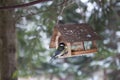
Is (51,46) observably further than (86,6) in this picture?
No

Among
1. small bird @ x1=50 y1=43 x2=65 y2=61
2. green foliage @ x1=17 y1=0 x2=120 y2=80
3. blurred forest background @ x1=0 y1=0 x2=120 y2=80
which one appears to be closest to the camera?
small bird @ x1=50 y1=43 x2=65 y2=61

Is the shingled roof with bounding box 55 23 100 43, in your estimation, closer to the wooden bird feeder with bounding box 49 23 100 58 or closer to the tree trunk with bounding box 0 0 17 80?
the wooden bird feeder with bounding box 49 23 100 58

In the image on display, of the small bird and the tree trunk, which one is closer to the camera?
Answer: the small bird

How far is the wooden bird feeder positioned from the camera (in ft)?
7.12

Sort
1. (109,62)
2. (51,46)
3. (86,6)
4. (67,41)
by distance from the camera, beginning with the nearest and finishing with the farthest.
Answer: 1. (67,41)
2. (51,46)
3. (86,6)
4. (109,62)

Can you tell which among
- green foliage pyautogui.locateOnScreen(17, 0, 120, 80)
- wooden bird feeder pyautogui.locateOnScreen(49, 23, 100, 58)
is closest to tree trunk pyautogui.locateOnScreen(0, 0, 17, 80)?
green foliage pyautogui.locateOnScreen(17, 0, 120, 80)

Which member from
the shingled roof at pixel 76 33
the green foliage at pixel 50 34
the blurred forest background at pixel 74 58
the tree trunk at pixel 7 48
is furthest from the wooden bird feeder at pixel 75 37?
the tree trunk at pixel 7 48

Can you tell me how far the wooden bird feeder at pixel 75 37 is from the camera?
2.17m

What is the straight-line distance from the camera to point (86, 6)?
3.26 meters

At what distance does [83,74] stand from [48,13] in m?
2.81

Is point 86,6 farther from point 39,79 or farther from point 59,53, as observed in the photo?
point 39,79

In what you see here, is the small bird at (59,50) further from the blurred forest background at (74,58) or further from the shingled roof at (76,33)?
the blurred forest background at (74,58)

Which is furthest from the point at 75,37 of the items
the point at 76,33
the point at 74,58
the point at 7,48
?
the point at 74,58

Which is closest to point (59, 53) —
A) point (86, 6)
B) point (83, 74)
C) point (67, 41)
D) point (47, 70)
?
point (67, 41)
